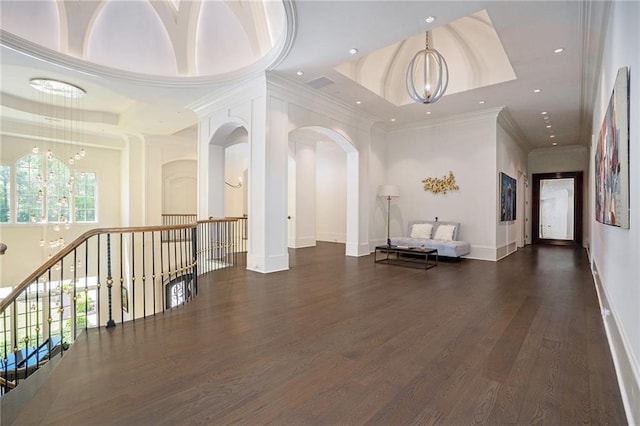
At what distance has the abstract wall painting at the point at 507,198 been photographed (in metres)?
8.01

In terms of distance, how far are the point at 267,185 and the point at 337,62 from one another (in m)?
2.43

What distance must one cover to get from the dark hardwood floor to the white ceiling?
3588mm

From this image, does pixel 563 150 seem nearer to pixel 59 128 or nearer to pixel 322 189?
pixel 322 189

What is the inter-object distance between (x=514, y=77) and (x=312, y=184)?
240 inches

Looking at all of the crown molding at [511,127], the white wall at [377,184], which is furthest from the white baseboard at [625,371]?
the crown molding at [511,127]

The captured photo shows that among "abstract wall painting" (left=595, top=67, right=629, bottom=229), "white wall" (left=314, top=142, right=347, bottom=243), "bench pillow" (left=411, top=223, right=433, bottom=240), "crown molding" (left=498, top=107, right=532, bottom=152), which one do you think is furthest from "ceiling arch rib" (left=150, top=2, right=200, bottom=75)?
"crown molding" (left=498, top=107, right=532, bottom=152)

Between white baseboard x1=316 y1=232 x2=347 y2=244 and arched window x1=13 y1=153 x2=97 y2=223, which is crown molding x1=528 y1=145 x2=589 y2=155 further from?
arched window x1=13 y1=153 x2=97 y2=223

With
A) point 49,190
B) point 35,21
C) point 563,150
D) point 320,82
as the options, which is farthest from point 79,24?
point 563,150

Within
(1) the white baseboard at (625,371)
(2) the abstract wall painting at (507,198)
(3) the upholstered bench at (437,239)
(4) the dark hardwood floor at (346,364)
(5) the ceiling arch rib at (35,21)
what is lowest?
(4) the dark hardwood floor at (346,364)

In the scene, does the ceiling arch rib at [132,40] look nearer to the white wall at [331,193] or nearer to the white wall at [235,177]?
the white wall at [235,177]

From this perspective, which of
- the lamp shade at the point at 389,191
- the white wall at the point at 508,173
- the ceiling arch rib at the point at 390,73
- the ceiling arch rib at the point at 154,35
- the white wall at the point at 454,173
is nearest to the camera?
the ceiling arch rib at the point at 154,35

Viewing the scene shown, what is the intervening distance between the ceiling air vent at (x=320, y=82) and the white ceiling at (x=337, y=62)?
12 centimetres

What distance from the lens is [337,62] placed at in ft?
17.2

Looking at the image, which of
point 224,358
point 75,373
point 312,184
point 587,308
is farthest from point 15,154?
point 587,308
